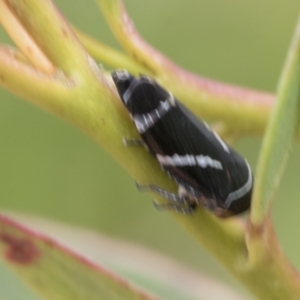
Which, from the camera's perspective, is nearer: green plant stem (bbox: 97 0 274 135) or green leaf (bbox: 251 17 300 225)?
green leaf (bbox: 251 17 300 225)

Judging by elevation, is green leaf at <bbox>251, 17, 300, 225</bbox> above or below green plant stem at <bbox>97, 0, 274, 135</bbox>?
above

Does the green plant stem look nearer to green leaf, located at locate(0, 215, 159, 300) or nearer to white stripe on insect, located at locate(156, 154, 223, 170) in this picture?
white stripe on insect, located at locate(156, 154, 223, 170)

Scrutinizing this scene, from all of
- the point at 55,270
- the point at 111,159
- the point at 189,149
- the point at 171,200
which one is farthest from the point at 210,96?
the point at 111,159

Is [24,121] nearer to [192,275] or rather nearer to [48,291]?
[192,275]

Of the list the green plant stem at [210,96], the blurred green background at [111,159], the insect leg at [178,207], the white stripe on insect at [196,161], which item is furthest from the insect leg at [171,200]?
the blurred green background at [111,159]

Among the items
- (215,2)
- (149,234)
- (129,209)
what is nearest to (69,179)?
(129,209)

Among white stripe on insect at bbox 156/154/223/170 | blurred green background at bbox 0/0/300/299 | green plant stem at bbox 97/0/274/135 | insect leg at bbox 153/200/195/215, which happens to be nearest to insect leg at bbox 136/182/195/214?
insect leg at bbox 153/200/195/215
